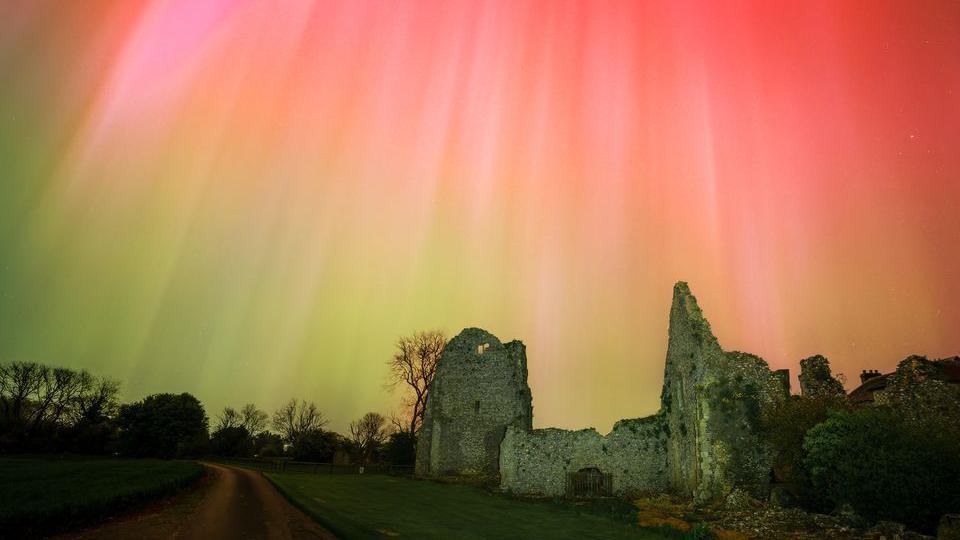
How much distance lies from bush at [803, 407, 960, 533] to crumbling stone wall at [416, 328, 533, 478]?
21.8 m

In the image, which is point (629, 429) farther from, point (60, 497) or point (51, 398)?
point (51, 398)

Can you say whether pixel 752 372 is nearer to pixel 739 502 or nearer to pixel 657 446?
pixel 739 502

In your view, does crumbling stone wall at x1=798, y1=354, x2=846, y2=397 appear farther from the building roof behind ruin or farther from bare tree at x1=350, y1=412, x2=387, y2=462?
bare tree at x1=350, y1=412, x2=387, y2=462

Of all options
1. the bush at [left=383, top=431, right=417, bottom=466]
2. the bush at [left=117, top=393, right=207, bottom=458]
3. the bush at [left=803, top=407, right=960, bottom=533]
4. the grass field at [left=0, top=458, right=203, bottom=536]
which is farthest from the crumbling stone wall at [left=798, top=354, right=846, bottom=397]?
the bush at [left=117, top=393, right=207, bottom=458]

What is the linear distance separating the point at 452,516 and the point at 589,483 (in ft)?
35.5

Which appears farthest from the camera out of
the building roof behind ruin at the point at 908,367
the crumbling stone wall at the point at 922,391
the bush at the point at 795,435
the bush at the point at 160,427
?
the bush at the point at 160,427

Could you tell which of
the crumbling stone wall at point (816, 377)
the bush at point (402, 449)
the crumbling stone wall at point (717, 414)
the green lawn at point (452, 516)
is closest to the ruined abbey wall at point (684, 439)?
the crumbling stone wall at point (717, 414)

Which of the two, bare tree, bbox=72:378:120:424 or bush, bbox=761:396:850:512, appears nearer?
bush, bbox=761:396:850:512

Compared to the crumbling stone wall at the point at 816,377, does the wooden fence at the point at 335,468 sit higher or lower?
lower

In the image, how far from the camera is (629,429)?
2644 cm

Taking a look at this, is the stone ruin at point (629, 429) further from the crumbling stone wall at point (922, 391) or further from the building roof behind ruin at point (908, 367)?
the building roof behind ruin at point (908, 367)

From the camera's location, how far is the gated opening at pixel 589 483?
1015 inches

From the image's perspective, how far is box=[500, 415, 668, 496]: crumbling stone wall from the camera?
2564 centimetres

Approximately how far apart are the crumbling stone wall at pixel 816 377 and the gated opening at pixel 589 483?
11055 mm
